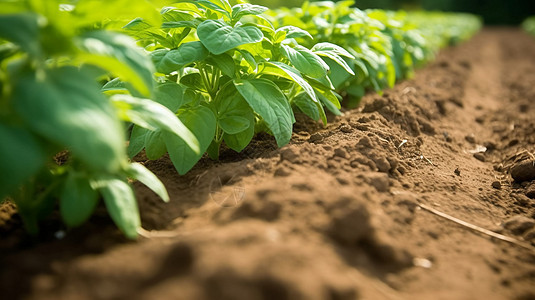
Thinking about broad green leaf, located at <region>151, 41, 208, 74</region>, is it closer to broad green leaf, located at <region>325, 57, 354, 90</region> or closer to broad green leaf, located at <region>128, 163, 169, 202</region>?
broad green leaf, located at <region>128, 163, 169, 202</region>

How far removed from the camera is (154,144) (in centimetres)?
204

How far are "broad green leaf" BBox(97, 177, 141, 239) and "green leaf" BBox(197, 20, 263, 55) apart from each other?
A: 738mm

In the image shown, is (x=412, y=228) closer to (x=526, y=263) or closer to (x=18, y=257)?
(x=526, y=263)

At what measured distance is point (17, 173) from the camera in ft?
3.59

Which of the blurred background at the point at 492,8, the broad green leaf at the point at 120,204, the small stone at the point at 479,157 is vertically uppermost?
the broad green leaf at the point at 120,204

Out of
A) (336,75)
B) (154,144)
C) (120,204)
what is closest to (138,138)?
(154,144)

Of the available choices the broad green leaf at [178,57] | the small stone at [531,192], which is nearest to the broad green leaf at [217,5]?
the broad green leaf at [178,57]

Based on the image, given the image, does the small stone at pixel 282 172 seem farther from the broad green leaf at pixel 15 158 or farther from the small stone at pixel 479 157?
the small stone at pixel 479 157

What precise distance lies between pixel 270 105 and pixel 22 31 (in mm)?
1101

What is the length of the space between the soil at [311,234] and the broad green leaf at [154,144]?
0.42 feet

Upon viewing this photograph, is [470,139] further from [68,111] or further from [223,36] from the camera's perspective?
[68,111]

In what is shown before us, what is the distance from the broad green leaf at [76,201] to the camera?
1.33 meters

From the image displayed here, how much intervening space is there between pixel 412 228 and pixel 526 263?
40cm

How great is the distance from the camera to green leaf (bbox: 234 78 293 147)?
1.99m
